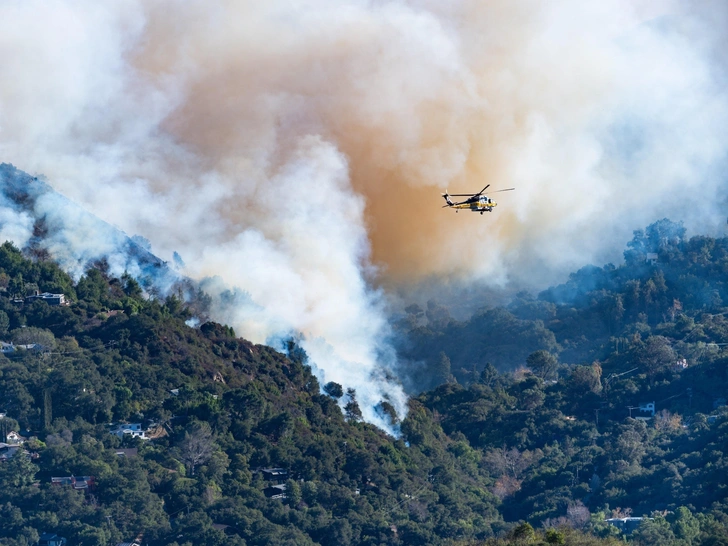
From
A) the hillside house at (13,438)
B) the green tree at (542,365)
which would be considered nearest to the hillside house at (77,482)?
the hillside house at (13,438)

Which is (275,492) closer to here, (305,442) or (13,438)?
(305,442)

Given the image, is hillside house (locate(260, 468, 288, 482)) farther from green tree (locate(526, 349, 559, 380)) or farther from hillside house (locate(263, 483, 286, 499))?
green tree (locate(526, 349, 559, 380))

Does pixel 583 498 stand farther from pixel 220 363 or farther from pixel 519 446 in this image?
pixel 220 363

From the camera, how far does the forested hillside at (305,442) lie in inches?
3273

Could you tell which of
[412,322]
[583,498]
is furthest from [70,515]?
[412,322]

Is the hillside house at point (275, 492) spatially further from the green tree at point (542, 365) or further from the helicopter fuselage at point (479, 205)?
the green tree at point (542, 365)

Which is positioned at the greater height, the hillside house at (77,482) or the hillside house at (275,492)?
the hillside house at (275,492)

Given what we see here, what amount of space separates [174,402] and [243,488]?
815 cm

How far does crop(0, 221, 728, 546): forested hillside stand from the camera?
8312 centimetres

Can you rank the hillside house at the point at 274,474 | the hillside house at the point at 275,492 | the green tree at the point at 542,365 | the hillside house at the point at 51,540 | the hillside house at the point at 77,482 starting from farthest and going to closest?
the green tree at the point at 542,365 → the hillside house at the point at 274,474 → the hillside house at the point at 275,492 → the hillside house at the point at 77,482 → the hillside house at the point at 51,540

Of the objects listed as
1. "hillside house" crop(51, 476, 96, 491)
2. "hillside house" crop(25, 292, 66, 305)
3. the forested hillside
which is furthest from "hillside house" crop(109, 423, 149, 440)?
"hillside house" crop(25, 292, 66, 305)

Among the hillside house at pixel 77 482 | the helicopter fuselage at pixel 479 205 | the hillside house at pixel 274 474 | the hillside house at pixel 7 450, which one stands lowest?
the hillside house at pixel 77 482

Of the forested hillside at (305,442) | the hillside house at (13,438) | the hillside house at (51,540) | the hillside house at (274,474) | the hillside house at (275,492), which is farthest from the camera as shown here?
the hillside house at (274,474)

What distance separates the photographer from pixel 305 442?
93750 millimetres
